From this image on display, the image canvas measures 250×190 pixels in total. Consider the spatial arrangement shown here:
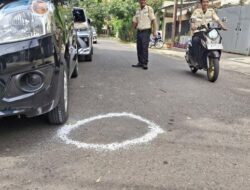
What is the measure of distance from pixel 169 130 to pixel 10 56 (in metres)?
1.92

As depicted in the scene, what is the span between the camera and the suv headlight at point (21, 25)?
135 inches

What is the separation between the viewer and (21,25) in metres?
3.47

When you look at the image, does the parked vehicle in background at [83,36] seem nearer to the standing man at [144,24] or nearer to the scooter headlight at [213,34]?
the standing man at [144,24]

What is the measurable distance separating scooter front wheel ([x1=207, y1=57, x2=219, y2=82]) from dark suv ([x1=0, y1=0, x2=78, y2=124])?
4.45 metres

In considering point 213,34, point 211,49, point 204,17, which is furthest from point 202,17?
point 211,49

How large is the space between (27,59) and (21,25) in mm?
335

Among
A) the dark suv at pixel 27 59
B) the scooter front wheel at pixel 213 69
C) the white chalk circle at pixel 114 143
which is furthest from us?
the scooter front wheel at pixel 213 69

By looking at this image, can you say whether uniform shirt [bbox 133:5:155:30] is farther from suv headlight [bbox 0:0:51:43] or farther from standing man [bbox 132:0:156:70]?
suv headlight [bbox 0:0:51:43]

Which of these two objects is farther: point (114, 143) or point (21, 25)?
point (114, 143)

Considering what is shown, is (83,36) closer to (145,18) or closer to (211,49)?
(145,18)

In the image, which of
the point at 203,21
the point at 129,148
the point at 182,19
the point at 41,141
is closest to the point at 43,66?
the point at 41,141

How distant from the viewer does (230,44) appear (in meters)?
17.5

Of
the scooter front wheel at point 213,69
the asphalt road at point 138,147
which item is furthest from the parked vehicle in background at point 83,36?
the asphalt road at point 138,147

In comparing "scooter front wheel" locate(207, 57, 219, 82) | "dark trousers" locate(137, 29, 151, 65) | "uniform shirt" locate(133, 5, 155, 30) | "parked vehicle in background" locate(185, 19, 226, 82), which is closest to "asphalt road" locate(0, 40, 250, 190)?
"scooter front wheel" locate(207, 57, 219, 82)
